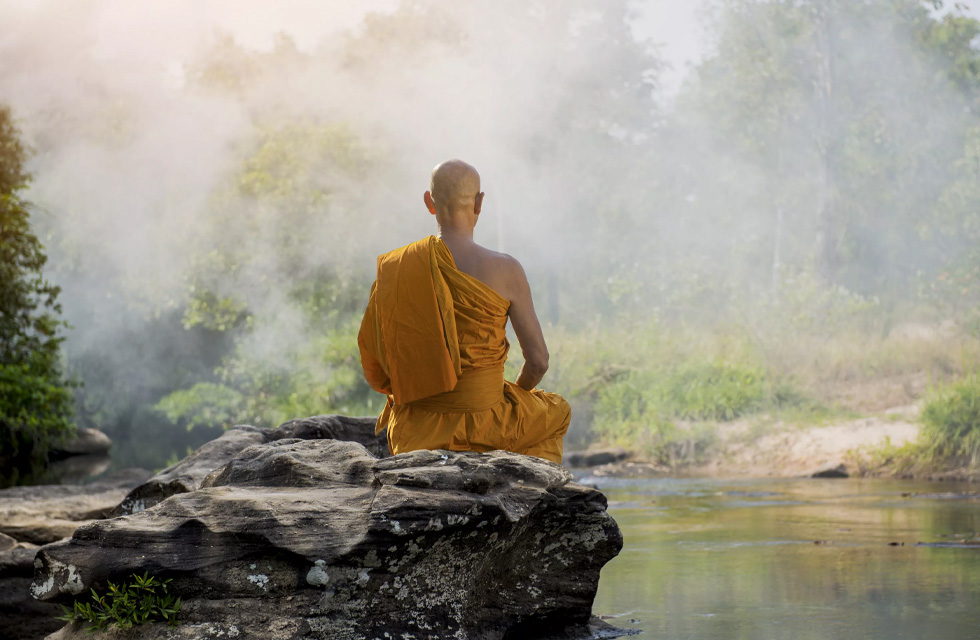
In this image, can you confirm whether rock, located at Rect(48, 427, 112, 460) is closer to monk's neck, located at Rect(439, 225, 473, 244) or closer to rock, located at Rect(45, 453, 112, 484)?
rock, located at Rect(45, 453, 112, 484)

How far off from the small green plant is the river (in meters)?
1.68

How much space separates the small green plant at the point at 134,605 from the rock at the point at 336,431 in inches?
82.5

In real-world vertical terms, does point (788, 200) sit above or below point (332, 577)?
above

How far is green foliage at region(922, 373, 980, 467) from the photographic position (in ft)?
33.7

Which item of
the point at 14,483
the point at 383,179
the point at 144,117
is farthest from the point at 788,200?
the point at 14,483

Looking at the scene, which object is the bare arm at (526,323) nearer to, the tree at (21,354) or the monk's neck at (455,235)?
the monk's neck at (455,235)

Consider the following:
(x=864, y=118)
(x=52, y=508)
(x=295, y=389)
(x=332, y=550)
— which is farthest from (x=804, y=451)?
(x=864, y=118)

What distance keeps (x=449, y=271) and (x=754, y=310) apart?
49.2ft

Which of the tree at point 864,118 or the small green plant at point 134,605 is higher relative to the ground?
the tree at point 864,118

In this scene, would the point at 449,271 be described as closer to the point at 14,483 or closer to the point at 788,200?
the point at 14,483

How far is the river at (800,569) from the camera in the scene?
12.6 feet

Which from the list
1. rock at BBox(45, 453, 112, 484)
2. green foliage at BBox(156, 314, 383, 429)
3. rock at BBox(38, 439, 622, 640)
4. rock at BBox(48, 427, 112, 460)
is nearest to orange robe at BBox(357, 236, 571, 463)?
rock at BBox(38, 439, 622, 640)

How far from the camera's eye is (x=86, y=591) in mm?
3141

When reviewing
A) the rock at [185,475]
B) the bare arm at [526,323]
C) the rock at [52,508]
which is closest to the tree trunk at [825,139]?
the rock at [52,508]
